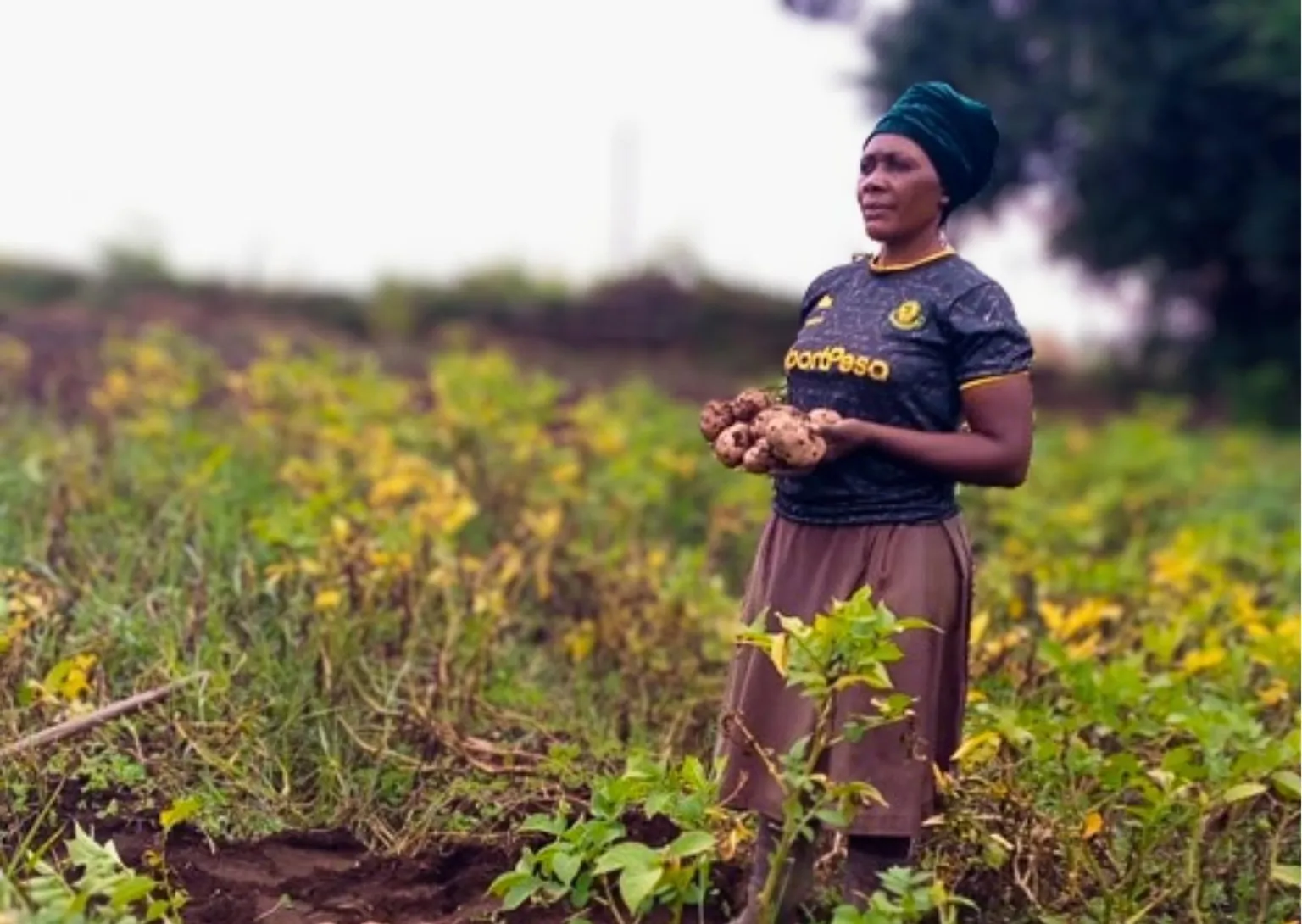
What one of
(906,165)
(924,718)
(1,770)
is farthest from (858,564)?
(1,770)

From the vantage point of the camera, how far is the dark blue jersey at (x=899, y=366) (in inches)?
120

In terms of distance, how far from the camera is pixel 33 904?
2.70m

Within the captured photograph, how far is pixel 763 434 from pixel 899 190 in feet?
1.56

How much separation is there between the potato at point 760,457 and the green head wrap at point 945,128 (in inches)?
21.7

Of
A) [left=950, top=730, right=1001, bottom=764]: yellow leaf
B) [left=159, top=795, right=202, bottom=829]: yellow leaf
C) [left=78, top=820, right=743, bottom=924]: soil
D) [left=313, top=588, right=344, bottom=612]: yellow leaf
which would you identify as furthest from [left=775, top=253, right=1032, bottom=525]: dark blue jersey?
[left=313, top=588, right=344, bottom=612]: yellow leaf

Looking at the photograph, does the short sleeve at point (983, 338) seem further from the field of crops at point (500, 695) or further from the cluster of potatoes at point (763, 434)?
the field of crops at point (500, 695)

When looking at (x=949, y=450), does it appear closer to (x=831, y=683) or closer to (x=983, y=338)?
(x=983, y=338)

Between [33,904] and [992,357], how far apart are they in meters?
1.65

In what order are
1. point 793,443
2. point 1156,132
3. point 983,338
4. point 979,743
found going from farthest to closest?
1. point 1156,132
2. point 979,743
3. point 983,338
4. point 793,443

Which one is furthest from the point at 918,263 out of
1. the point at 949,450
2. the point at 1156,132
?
the point at 1156,132

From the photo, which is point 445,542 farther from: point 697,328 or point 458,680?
point 697,328

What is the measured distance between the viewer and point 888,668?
3080 millimetres

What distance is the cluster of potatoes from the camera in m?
2.94

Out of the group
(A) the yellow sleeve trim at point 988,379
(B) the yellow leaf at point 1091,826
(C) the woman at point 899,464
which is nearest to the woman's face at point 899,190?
(C) the woman at point 899,464
